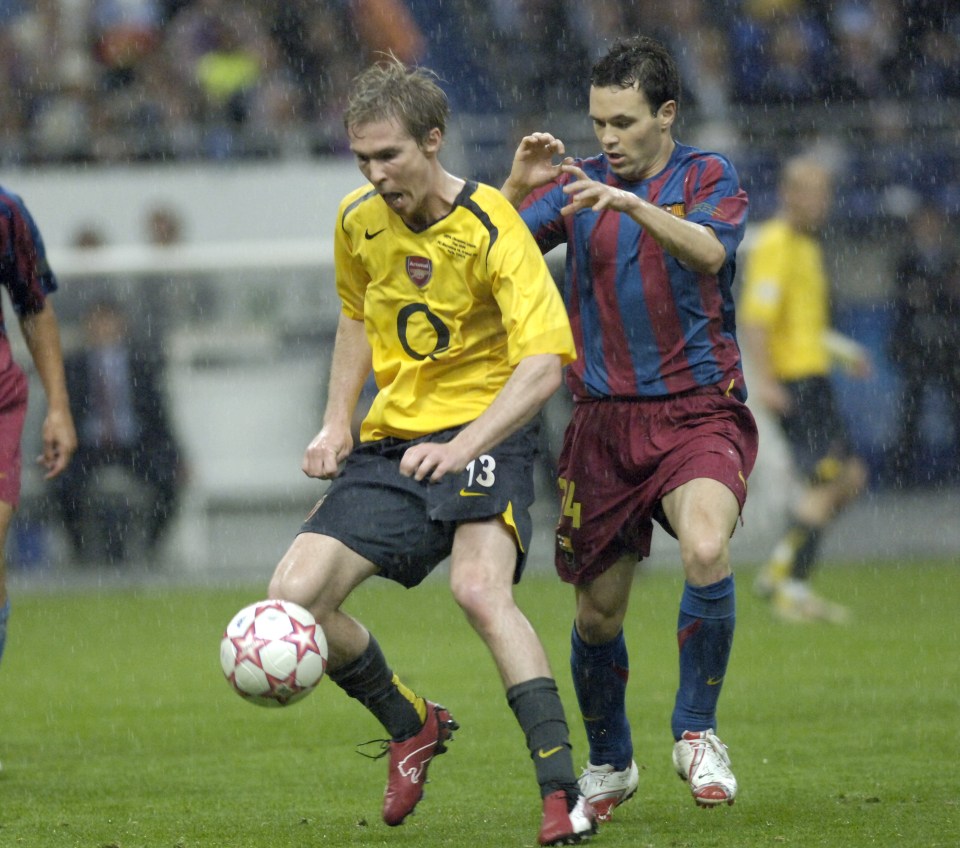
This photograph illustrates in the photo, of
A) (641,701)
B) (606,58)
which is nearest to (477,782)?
(641,701)

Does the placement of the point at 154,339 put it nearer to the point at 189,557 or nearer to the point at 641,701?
the point at 189,557

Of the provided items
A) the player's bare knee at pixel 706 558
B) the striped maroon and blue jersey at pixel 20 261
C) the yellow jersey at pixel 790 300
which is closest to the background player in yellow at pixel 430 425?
the player's bare knee at pixel 706 558

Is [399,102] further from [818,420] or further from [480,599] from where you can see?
[818,420]

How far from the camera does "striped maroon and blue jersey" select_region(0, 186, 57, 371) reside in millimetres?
6199

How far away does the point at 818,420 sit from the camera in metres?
10.1

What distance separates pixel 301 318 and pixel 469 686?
623cm

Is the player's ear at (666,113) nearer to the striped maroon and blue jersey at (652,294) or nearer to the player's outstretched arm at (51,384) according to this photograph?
the striped maroon and blue jersey at (652,294)

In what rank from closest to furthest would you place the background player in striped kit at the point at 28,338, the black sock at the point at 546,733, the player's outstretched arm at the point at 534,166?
the black sock at the point at 546,733, the player's outstretched arm at the point at 534,166, the background player in striped kit at the point at 28,338

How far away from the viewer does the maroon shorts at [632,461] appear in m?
5.19

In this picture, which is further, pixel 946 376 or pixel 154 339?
pixel 946 376

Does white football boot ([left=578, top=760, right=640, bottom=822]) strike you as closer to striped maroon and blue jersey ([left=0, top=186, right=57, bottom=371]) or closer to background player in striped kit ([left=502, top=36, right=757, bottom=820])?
background player in striped kit ([left=502, top=36, right=757, bottom=820])

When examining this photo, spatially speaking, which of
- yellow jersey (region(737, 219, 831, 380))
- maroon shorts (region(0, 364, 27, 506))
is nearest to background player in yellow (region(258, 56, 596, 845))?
maroon shorts (region(0, 364, 27, 506))

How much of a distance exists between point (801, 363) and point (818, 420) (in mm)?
340

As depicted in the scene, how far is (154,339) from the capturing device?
13.6 meters
